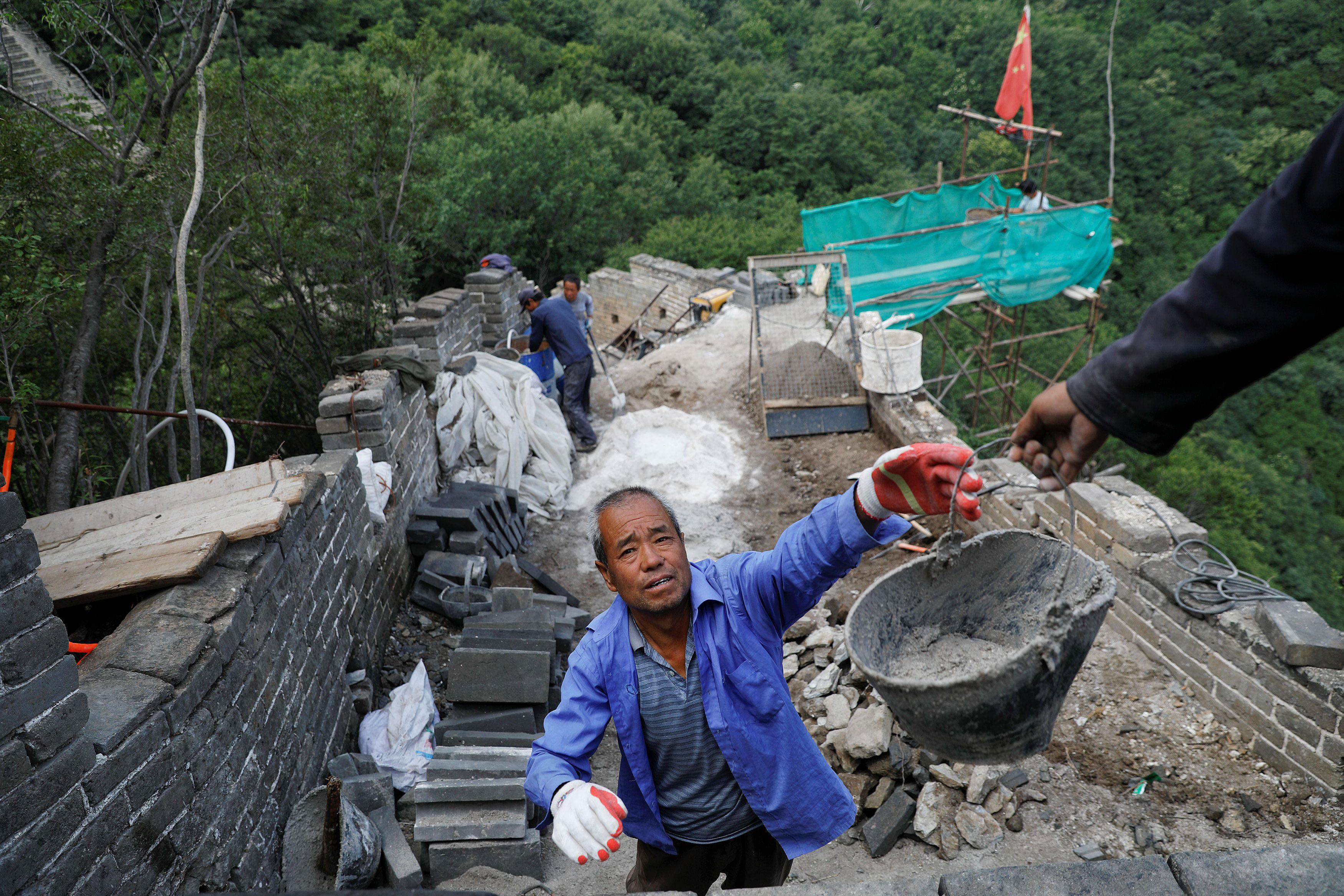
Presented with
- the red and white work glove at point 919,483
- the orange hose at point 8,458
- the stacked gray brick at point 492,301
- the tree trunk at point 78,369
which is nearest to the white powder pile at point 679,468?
the stacked gray brick at point 492,301

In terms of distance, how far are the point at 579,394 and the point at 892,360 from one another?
10.7 ft

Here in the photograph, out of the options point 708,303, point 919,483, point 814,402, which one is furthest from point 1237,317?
point 708,303

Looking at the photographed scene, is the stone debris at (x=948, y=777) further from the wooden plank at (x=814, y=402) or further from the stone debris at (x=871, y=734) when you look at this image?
the wooden plank at (x=814, y=402)

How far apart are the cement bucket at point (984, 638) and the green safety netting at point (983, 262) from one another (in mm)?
8019

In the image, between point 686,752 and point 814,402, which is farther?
point 814,402

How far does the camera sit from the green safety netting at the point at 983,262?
404 inches

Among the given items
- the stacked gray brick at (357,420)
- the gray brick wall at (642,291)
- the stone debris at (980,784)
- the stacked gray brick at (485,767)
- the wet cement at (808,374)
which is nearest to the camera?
the stacked gray brick at (485,767)

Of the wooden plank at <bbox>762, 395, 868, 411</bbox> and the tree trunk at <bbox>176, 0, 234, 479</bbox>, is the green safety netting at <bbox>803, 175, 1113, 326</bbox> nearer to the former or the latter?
the wooden plank at <bbox>762, 395, 868, 411</bbox>

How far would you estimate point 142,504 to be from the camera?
3.53m

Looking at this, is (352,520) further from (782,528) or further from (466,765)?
(782,528)

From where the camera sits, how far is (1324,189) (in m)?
0.79

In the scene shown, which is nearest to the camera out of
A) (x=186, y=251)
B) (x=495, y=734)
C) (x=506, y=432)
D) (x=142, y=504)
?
(x=142, y=504)

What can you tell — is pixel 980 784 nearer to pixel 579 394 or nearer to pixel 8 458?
pixel 8 458

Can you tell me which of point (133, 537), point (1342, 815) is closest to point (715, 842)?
point (133, 537)
